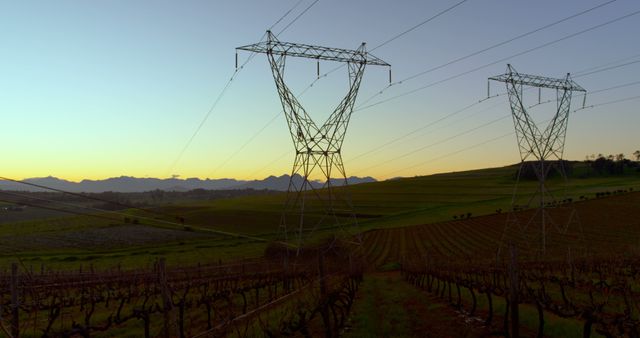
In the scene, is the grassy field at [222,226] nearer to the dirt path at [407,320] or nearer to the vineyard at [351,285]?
the vineyard at [351,285]

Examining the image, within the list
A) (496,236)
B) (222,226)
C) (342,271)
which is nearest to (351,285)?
(342,271)

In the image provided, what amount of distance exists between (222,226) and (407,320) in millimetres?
81334

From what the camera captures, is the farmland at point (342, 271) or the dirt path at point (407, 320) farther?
the farmland at point (342, 271)

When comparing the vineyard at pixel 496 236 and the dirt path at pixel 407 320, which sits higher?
the dirt path at pixel 407 320

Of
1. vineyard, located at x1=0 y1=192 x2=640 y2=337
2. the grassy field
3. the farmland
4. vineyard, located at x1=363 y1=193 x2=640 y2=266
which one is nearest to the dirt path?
the farmland

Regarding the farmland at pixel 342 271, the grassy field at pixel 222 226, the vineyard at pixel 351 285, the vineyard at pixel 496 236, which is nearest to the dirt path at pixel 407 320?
the farmland at pixel 342 271

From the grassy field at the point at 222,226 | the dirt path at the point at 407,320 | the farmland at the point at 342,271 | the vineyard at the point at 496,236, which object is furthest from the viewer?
the grassy field at the point at 222,226

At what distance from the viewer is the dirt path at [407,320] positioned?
14.6 m

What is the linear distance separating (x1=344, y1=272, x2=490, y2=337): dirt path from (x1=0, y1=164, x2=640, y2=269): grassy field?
17812 mm

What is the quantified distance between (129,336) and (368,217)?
88663 millimetres

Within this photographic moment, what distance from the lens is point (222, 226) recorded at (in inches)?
3748

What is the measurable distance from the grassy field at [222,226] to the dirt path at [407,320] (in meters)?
17.8

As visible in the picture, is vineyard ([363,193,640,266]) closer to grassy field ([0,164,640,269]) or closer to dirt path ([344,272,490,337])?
grassy field ([0,164,640,269])

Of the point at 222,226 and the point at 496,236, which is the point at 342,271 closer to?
Result: the point at 496,236
